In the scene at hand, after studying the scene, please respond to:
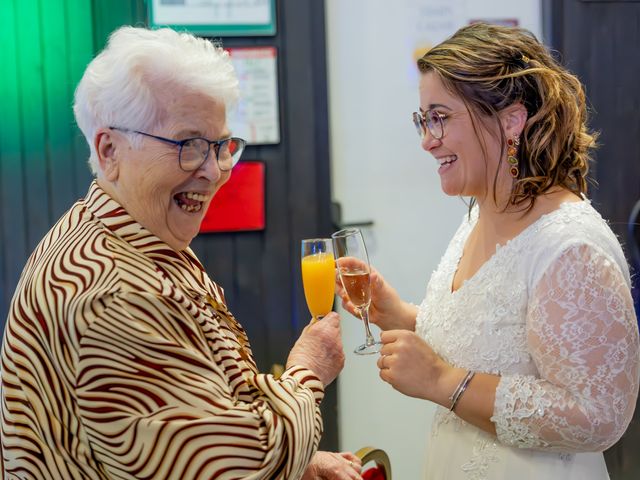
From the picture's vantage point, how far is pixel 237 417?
49.1 inches

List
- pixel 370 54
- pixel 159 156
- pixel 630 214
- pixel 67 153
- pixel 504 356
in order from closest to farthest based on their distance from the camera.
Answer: pixel 159 156 → pixel 504 356 → pixel 67 153 → pixel 370 54 → pixel 630 214

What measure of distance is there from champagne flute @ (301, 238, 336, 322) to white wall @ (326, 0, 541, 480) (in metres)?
1.40

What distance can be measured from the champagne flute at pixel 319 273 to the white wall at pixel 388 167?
1.40m

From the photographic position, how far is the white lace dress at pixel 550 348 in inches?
58.4

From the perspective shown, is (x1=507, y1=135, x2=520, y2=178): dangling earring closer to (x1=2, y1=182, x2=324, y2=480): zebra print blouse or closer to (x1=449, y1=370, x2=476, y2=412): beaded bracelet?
(x1=449, y1=370, x2=476, y2=412): beaded bracelet

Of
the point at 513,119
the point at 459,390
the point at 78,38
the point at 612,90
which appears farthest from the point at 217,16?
the point at 459,390

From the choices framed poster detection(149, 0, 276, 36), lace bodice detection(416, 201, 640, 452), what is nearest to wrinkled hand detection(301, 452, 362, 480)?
lace bodice detection(416, 201, 640, 452)

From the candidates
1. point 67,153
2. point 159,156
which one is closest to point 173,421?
point 159,156

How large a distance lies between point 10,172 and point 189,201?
1.71m

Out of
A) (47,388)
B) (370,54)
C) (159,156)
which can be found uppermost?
(370,54)

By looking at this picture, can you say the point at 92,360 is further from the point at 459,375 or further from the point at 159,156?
the point at 459,375

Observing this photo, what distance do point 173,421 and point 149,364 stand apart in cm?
A: 10

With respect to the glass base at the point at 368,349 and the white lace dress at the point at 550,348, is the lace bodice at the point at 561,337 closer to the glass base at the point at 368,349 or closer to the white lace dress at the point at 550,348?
the white lace dress at the point at 550,348

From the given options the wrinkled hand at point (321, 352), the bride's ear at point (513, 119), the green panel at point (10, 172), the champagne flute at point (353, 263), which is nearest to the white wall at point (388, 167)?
the green panel at point (10, 172)
